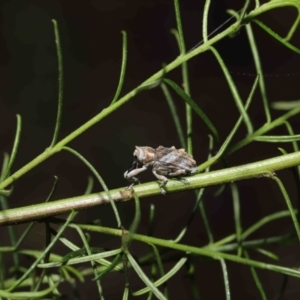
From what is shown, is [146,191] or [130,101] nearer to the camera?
[146,191]

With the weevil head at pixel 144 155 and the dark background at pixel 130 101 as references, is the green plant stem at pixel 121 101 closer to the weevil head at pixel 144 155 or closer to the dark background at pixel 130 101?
the weevil head at pixel 144 155

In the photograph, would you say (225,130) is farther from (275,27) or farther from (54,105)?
(54,105)

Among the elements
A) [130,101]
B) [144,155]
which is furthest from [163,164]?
[130,101]

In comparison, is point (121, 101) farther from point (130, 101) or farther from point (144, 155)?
point (130, 101)

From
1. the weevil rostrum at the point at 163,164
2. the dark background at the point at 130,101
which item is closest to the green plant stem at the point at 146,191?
the weevil rostrum at the point at 163,164

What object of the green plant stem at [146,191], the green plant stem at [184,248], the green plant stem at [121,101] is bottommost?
the green plant stem at [184,248]

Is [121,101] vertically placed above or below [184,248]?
above

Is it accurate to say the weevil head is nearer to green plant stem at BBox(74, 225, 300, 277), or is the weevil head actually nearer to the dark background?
green plant stem at BBox(74, 225, 300, 277)
